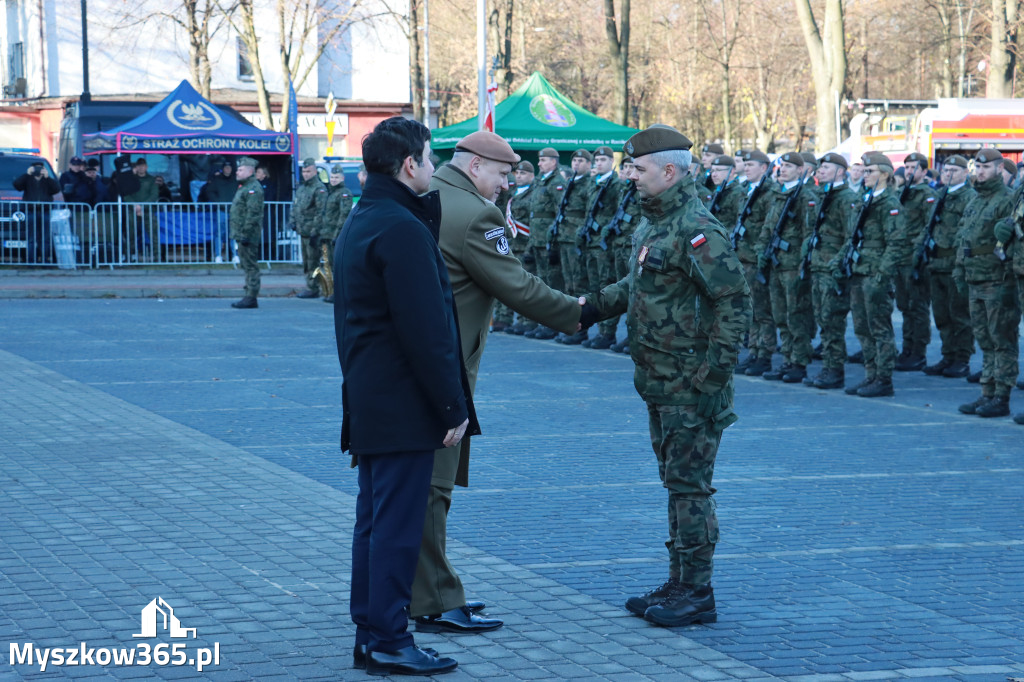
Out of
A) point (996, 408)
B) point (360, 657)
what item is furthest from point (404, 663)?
point (996, 408)

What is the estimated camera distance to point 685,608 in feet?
17.8

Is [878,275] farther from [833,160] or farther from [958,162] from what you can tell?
[958,162]

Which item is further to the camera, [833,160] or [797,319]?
[797,319]

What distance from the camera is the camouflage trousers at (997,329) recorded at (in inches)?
432

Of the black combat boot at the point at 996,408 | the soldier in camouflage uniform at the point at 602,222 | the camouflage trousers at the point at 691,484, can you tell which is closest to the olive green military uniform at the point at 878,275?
the black combat boot at the point at 996,408

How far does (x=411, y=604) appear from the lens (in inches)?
209

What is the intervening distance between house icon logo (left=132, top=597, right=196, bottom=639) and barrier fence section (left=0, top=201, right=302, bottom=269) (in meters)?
19.5

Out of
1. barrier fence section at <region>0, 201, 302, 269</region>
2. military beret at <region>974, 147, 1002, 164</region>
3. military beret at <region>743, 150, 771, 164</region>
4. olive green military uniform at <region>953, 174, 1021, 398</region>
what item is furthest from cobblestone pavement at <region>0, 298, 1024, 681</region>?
barrier fence section at <region>0, 201, 302, 269</region>

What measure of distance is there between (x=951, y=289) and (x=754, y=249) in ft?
6.75

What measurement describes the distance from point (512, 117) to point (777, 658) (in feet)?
70.5

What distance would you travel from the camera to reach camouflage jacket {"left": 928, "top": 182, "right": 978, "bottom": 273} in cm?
A: 1352

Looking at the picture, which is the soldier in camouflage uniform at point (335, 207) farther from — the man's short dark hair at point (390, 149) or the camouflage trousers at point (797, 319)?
the man's short dark hair at point (390, 149)

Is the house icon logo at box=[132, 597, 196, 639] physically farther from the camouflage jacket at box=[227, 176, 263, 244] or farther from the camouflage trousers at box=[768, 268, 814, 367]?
the camouflage jacket at box=[227, 176, 263, 244]

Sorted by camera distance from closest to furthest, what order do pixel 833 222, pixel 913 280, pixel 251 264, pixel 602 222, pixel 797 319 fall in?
pixel 833 222, pixel 797 319, pixel 913 280, pixel 602 222, pixel 251 264
